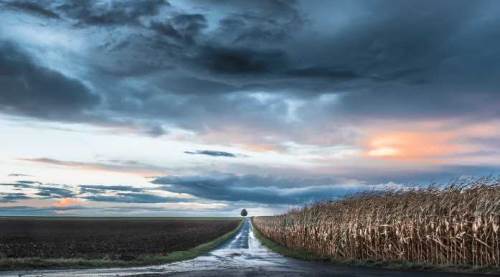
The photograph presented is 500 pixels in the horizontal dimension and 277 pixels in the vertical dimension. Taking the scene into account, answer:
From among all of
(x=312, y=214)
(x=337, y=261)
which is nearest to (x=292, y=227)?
(x=312, y=214)

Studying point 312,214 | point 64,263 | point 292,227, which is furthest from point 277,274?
point 292,227

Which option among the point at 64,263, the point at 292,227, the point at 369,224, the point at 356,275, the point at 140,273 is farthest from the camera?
the point at 292,227

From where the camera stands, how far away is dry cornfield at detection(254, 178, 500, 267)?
25109mm

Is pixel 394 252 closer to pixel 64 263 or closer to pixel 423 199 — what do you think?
pixel 423 199

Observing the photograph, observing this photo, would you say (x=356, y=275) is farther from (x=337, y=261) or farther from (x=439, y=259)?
(x=337, y=261)

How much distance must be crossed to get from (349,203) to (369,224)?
7169mm

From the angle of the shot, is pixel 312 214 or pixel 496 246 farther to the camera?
pixel 312 214

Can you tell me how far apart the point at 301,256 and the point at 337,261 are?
224 inches

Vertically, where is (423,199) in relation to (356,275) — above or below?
above

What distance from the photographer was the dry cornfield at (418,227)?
25.1 m

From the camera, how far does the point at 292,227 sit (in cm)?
5303

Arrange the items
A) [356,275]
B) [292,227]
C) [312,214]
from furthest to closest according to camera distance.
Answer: [292,227] < [312,214] < [356,275]

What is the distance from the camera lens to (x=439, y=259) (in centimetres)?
2728

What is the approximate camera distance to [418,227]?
28.8 meters
